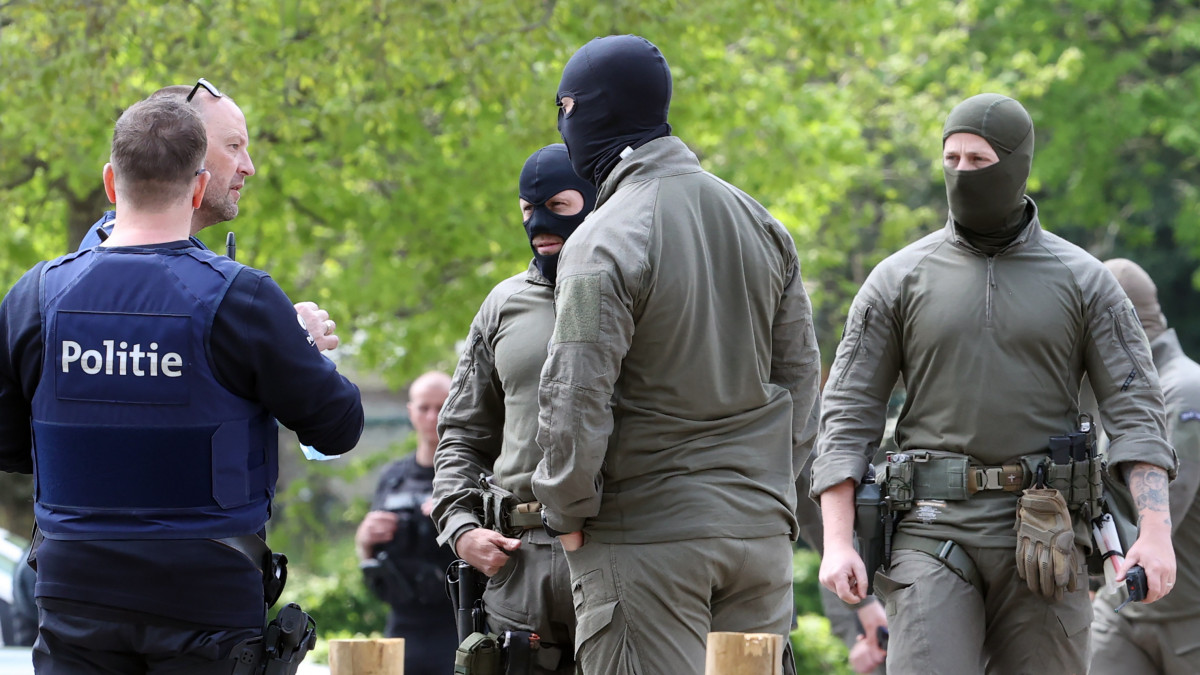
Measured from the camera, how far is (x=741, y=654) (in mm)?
3379

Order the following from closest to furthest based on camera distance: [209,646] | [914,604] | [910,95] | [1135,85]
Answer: [209,646] < [914,604] < [910,95] < [1135,85]

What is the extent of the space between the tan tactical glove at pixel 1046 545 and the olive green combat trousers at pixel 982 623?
0.09 m

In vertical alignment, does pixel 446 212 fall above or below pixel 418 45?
below

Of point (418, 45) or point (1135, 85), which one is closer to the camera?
point (418, 45)

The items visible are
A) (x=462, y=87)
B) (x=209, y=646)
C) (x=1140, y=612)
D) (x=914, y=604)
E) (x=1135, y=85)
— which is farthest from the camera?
(x=1135, y=85)

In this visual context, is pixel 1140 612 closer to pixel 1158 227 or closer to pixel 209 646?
pixel 209 646

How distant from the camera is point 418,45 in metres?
10.1

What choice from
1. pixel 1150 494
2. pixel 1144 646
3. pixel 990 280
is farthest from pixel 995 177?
pixel 1144 646

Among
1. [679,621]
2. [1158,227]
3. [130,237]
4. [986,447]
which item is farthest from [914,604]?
[1158,227]

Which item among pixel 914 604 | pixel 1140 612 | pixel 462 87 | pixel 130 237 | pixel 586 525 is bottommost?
pixel 1140 612

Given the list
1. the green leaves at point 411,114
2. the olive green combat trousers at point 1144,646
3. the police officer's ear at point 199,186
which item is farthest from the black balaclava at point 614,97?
the green leaves at point 411,114

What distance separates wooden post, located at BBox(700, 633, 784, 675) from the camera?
3.38m

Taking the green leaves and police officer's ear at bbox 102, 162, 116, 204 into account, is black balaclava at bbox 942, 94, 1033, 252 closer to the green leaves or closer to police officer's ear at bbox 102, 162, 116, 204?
police officer's ear at bbox 102, 162, 116, 204

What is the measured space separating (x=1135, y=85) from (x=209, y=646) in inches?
816
